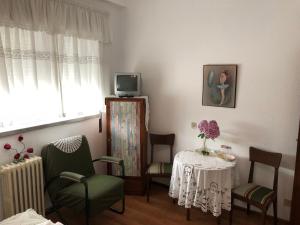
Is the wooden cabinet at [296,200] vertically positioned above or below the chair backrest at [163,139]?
below

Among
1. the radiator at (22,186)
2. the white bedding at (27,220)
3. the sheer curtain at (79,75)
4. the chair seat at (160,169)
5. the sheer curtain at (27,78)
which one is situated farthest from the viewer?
the chair seat at (160,169)

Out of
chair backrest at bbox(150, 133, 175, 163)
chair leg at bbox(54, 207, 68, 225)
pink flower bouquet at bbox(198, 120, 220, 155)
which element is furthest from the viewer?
chair backrest at bbox(150, 133, 175, 163)

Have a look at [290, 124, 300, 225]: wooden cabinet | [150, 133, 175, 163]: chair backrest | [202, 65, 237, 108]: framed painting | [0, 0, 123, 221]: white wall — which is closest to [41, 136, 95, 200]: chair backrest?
[0, 0, 123, 221]: white wall

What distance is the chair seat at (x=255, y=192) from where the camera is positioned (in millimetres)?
2428

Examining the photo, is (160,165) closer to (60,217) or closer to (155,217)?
(155,217)

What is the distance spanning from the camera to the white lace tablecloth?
2.49m

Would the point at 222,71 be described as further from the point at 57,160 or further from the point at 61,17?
the point at 57,160

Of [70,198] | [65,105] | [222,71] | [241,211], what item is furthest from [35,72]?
[241,211]

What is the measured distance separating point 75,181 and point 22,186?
1.58 ft

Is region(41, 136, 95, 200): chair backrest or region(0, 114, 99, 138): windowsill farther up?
Answer: region(0, 114, 99, 138): windowsill

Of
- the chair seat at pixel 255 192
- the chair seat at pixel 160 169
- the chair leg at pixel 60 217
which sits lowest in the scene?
the chair leg at pixel 60 217

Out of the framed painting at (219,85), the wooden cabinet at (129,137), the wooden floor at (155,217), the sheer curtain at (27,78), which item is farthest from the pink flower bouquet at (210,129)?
the sheer curtain at (27,78)

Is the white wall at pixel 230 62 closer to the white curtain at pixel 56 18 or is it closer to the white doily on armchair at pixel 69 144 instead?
the white curtain at pixel 56 18

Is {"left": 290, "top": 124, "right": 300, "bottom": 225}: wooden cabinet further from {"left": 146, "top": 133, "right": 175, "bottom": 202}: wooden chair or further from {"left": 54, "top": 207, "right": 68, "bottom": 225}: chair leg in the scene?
{"left": 54, "top": 207, "right": 68, "bottom": 225}: chair leg
